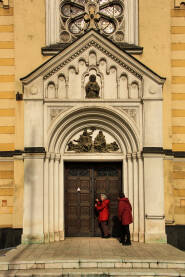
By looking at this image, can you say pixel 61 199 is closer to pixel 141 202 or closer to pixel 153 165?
pixel 141 202

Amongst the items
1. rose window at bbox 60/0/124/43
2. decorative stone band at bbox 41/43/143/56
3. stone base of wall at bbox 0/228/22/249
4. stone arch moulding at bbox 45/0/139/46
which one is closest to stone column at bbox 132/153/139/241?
decorative stone band at bbox 41/43/143/56

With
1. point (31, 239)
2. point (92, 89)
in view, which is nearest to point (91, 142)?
point (92, 89)

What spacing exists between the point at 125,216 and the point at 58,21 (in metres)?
7.38

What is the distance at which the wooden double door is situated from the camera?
14.4m

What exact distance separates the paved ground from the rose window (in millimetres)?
7220

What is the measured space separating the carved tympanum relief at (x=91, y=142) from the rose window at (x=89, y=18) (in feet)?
11.6

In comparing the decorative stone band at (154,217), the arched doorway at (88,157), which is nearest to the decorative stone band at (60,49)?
the arched doorway at (88,157)

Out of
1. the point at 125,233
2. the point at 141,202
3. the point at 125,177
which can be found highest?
the point at 125,177

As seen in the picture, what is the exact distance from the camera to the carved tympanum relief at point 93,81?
45.8 ft

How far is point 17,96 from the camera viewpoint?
1412 cm

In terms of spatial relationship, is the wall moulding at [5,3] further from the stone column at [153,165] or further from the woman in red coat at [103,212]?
the woman in red coat at [103,212]

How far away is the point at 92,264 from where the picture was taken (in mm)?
10727

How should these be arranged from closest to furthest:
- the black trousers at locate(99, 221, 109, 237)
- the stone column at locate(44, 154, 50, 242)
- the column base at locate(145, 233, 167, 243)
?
the column base at locate(145, 233, 167, 243)
the stone column at locate(44, 154, 50, 242)
the black trousers at locate(99, 221, 109, 237)

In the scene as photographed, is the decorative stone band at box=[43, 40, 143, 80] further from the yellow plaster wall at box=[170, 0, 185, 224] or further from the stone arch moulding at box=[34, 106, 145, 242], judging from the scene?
the yellow plaster wall at box=[170, 0, 185, 224]
